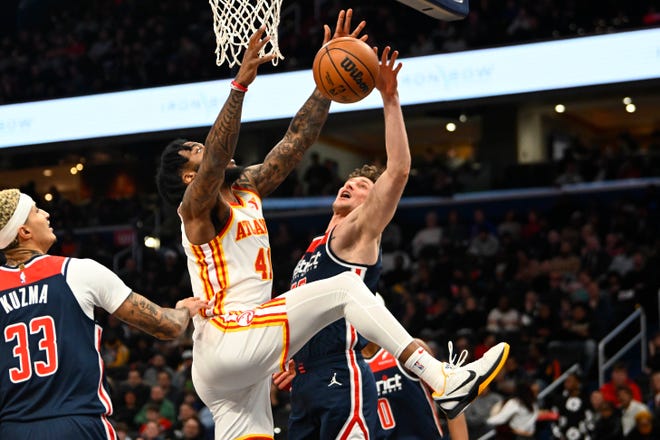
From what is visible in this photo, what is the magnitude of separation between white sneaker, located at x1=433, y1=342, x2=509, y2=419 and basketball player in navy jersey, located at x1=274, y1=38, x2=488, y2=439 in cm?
72

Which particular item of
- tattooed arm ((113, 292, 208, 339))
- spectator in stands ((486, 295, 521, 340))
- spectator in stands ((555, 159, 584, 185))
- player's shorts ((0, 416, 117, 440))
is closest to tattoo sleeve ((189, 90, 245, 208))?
tattooed arm ((113, 292, 208, 339))

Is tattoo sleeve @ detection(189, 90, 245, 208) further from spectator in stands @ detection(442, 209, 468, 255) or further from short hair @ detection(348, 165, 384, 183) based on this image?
spectator in stands @ detection(442, 209, 468, 255)

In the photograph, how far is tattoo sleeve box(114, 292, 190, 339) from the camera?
4.78 m

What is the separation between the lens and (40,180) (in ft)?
89.6

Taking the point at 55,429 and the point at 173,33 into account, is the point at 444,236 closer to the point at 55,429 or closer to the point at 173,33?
the point at 173,33

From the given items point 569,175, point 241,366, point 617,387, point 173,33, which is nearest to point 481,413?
point 617,387

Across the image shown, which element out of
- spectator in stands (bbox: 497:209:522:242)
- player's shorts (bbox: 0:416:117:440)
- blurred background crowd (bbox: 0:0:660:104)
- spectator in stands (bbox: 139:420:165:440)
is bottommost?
spectator in stands (bbox: 139:420:165:440)

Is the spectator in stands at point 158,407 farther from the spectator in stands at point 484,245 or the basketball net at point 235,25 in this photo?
the basketball net at point 235,25

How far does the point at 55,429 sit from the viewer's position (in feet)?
14.9

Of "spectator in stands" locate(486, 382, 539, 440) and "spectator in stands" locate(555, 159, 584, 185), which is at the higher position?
"spectator in stands" locate(555, 159, 584, 185)

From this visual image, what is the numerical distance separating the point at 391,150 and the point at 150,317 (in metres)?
1.67

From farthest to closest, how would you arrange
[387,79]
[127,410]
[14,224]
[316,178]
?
1. [316,178]
2. [127,410]
3. [387,79]
4. [14,224]

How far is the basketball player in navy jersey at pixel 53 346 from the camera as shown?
4574 millimetres

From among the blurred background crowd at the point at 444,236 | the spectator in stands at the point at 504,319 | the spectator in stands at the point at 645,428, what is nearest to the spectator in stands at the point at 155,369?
the blurred background crowd at the point at 444,236
